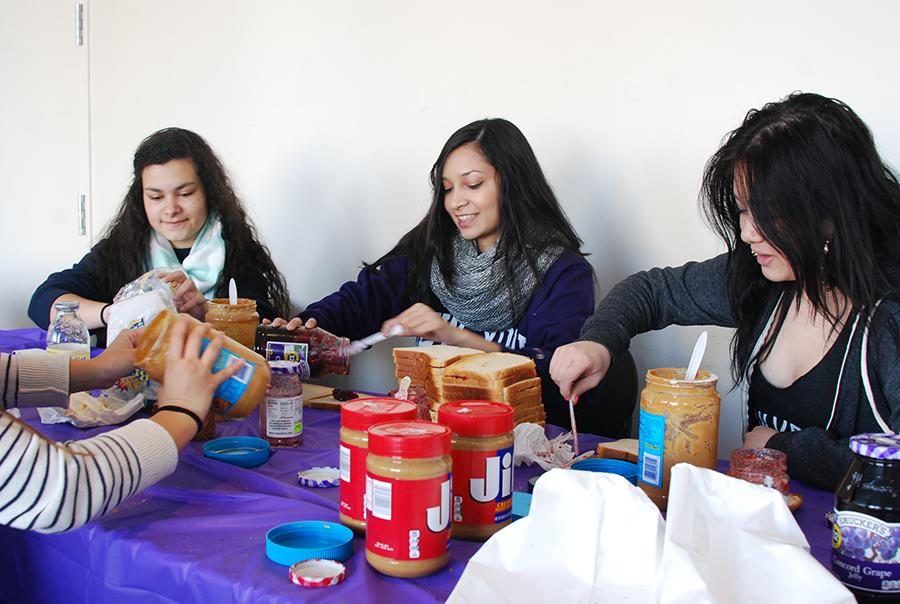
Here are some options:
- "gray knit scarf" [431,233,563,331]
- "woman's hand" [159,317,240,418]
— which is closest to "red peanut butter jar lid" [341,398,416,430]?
"woman's hand" [159,317,240,418]

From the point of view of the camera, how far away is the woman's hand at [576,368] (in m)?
1.31

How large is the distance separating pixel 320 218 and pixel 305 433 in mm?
1678

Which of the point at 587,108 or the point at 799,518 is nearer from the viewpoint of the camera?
the point at 799,518

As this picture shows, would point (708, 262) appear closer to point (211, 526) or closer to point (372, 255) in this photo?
point (211, 526)

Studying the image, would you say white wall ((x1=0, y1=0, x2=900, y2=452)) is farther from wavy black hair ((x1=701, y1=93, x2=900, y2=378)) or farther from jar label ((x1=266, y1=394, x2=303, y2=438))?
jar label ((x1=266, y1=394, x2=303, y2=438))

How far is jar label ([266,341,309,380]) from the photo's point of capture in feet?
5.14

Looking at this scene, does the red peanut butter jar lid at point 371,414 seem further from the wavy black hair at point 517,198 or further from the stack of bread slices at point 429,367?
the wavy black hair at point 517,198

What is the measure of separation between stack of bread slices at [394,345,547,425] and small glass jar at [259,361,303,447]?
0.73 feet

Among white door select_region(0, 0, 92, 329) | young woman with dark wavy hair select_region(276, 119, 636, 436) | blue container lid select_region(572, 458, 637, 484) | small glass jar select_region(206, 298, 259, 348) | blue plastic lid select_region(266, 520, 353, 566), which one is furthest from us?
white door select_region(0, 0, 92, 329)

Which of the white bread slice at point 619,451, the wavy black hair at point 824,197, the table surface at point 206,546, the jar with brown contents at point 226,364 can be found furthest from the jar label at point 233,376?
the wavy black hair at point 824,197

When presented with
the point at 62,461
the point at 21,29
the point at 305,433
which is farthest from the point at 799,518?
the point at 21,29

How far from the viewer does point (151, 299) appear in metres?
1.42

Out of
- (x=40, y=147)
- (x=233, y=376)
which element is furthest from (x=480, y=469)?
(x=40, y=147)

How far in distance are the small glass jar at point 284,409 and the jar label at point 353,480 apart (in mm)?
377
